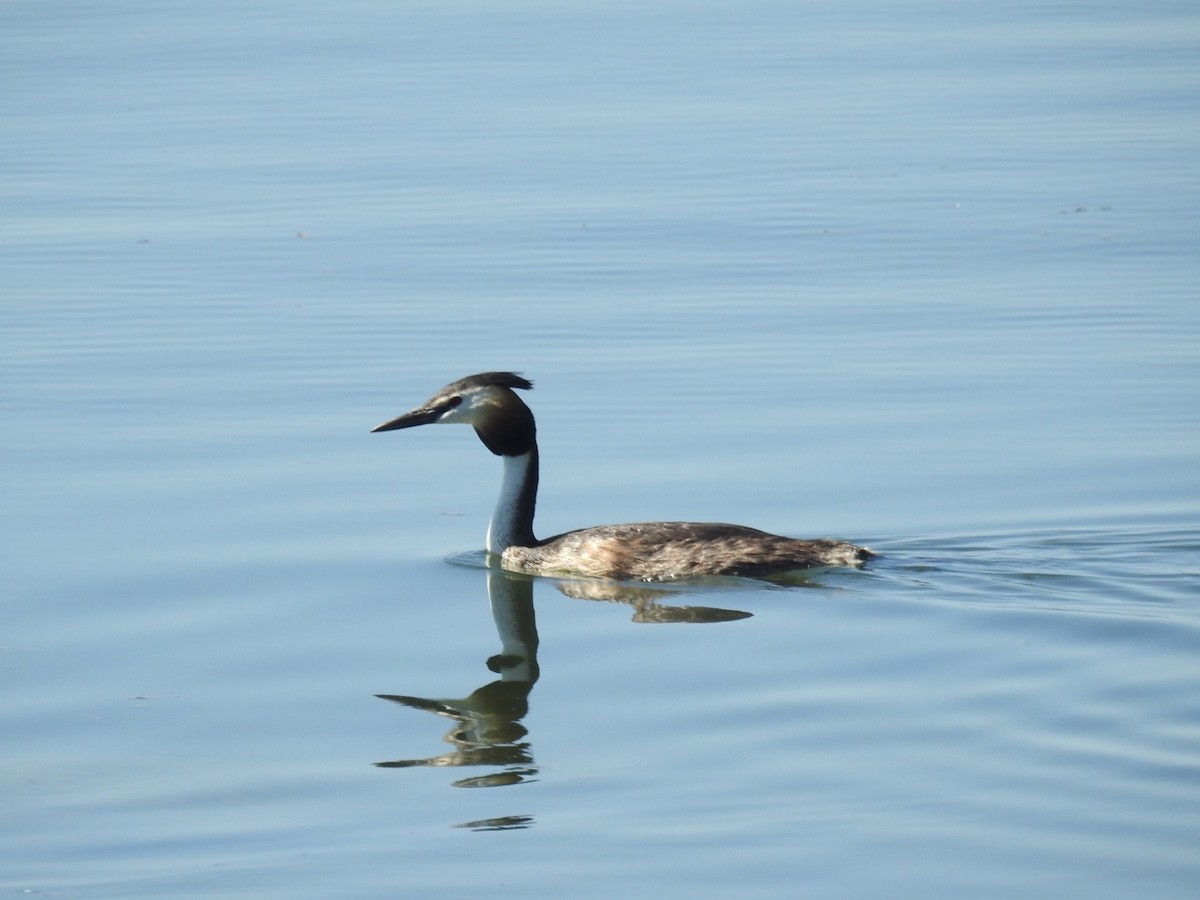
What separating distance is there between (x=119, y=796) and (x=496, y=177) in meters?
17.1

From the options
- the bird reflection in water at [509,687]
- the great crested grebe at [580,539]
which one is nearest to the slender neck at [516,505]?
the great crested grebe at [580,539]

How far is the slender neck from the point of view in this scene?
12352 millimetres

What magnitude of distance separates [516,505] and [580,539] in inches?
29.6

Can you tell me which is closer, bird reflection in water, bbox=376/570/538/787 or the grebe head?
bird reflection in water, bbox=376/570/538/787

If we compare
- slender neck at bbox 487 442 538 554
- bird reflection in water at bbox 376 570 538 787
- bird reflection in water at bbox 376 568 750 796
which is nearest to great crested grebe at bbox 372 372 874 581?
slender neck at bbox 487 442 538 554

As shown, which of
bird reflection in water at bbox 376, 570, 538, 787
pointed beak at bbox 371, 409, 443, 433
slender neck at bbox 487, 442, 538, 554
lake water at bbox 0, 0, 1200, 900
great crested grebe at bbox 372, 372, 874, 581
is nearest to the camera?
lake water at bbox 0, 0, 1200, 900

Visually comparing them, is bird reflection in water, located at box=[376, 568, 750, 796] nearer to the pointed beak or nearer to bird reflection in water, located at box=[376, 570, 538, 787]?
bird reflection in water, located at box=[376, 570, 538, 787]

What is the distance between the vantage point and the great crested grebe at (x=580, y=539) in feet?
37.3

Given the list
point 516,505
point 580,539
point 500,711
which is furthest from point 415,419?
point 500,711

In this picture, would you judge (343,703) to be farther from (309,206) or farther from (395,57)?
(395,57)

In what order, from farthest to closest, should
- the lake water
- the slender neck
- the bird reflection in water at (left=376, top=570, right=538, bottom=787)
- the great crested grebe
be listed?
1. the slender neck
2. the great crested grebe
3. the bird reflection in water at (left=376, top=570, right=538, bottom=787)
4. the lake water

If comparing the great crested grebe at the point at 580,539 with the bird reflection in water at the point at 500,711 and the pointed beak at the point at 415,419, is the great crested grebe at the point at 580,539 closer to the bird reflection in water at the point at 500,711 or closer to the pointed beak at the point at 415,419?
the pointed beak at the point at 415,419

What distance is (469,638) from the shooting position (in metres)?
10.7

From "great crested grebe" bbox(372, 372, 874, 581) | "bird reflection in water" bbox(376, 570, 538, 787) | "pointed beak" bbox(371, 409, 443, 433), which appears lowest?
"bird reflection in water" bbox(376, 570, 538, 787)
